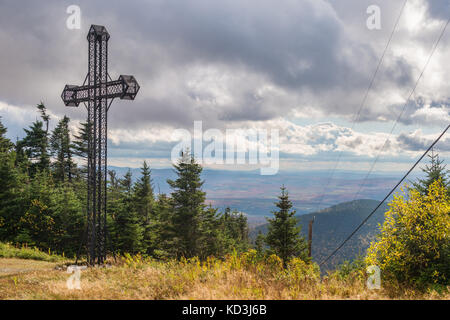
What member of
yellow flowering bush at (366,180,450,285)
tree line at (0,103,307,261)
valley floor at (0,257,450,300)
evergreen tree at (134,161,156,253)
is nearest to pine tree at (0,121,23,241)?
tree line at (0,103,307,261)

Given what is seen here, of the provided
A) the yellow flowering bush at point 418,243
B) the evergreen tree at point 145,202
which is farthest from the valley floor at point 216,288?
the evergreen tree at point 145,202

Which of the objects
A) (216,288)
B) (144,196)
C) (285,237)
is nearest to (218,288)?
(216,288)

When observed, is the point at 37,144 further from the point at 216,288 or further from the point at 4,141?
the point at 216,288

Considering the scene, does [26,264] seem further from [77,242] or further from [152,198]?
[152,198]

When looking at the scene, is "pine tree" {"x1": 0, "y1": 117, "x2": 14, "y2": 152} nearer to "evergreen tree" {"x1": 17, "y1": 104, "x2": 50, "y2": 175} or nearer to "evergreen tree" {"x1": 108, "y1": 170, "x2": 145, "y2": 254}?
"evergreen tree" {"x1": 17, "y1": 104, "x2": 50, "y2": 175}

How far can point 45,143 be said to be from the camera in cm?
4916

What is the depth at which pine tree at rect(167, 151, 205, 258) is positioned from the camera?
31453 mm

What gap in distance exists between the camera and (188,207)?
1243 inches

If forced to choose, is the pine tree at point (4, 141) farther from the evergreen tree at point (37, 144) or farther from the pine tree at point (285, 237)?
the pine tree at point (285, 237)
